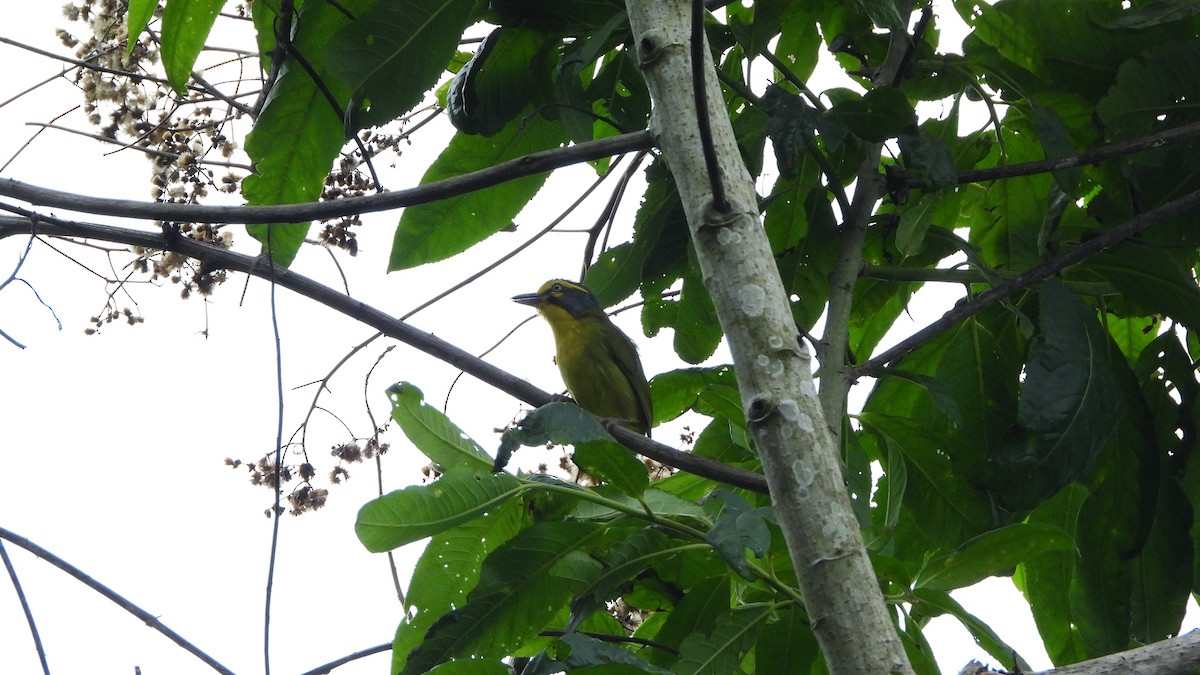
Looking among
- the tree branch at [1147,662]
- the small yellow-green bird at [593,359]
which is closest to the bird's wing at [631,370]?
the small yellow-green bird at [593,359]

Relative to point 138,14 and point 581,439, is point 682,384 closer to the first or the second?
point 581,439

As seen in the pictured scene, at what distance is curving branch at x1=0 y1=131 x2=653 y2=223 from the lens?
211 centimetres

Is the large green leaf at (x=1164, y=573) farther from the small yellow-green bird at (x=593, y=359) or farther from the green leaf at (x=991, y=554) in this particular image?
the small yellow-green bird at (x=593, y=359)

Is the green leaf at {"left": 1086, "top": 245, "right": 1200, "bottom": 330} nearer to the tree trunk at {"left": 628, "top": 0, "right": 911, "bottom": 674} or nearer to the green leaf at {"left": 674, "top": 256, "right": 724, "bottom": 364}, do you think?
the green leaf at {"left": 674, "top": 256, "right": 724, "bottom": 364}

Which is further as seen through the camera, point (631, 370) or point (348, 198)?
point (631, 370)

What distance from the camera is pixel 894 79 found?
9.87ft

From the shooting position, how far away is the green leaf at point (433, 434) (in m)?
2.63

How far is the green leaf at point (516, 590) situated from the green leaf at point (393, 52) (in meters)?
1.21

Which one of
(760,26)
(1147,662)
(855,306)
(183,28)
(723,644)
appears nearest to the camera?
(1147,662)

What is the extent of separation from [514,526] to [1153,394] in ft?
6.47

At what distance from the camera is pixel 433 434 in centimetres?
265

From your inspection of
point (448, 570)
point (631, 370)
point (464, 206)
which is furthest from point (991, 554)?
point (631, 370)

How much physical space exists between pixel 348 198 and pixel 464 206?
129 cm

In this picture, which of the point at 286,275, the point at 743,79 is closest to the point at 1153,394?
the point at 743,79
